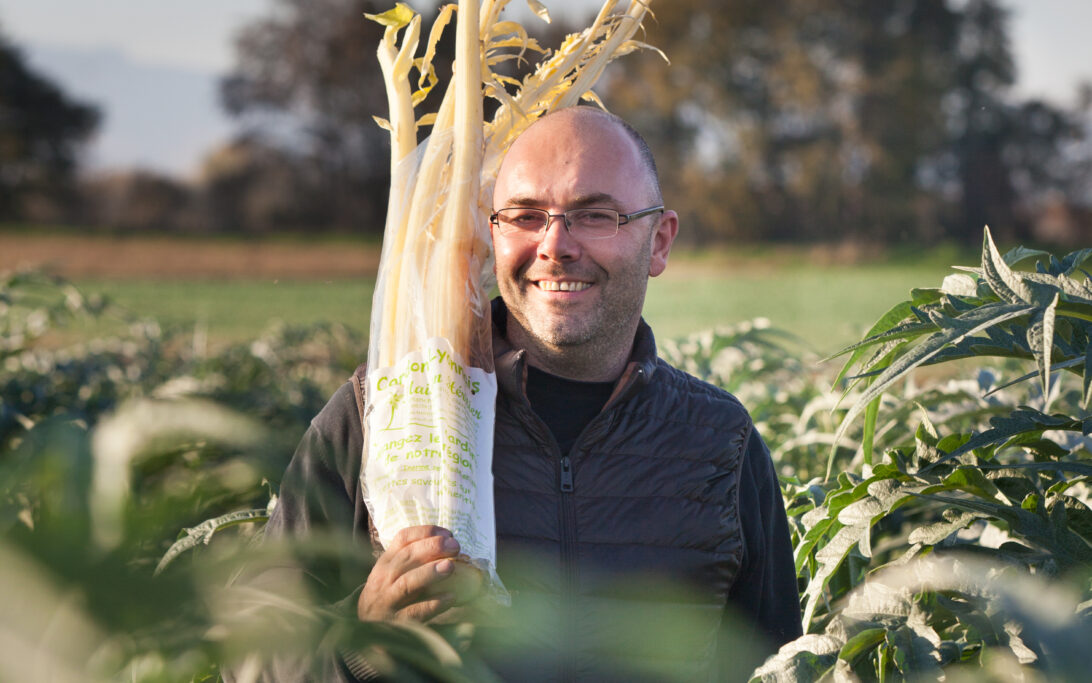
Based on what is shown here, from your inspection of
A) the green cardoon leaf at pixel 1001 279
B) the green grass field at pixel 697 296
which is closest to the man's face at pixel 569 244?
the green cardoon leaf at pixel 1001 279

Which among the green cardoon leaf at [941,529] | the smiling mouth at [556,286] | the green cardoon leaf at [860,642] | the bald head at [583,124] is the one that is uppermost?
the bald head at [583,124]

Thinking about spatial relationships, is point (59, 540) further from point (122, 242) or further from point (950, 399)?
point (122, 242)

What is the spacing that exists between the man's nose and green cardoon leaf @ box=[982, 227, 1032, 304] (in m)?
0.84

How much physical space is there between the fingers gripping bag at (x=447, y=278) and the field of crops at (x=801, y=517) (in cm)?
23

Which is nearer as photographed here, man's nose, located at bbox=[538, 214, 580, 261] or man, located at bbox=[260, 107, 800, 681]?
man, located at bbox=[260, 107, 800, 681]

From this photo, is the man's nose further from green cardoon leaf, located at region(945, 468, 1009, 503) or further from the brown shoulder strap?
green cardoon leaf, located at region(945, 468, 1009, 503)

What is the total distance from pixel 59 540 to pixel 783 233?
28852 mm

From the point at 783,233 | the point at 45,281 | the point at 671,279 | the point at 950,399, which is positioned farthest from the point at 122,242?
the point at 950,399

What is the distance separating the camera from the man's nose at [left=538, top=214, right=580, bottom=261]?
189cm

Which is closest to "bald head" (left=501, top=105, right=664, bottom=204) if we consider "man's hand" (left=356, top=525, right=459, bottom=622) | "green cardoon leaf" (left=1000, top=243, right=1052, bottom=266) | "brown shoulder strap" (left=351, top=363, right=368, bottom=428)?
"brown shoulder strap" (left=351, top=363, right=368, bottom=428)

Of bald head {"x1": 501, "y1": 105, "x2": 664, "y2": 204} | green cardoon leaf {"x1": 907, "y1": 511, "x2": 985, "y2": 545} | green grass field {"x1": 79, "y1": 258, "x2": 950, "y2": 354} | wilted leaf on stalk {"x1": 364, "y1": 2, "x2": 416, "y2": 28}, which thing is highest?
wilted leaf on stalk {"x1": 364, "y1": 2, "x2": 416, "y2": 28}

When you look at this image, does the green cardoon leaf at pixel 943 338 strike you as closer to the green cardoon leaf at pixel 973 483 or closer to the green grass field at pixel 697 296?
the green cardoon leaf at pixel 973 483

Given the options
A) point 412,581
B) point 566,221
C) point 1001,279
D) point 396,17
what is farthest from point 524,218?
point 1001,279

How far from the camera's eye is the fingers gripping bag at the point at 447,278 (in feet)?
4.76
